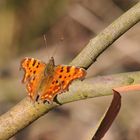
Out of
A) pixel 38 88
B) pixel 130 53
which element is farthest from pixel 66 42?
pixel 38 88

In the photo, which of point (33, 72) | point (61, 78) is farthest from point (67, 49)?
point (61, 78)

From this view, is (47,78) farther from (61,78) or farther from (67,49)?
(67,49)

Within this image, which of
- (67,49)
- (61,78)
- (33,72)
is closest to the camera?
(61,78)

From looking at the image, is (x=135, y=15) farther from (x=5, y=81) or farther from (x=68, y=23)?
(x=68, y=23)

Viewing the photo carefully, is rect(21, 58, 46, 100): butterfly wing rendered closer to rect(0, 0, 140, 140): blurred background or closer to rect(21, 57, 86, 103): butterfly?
rect(21, 57, 86, 103): butterfly

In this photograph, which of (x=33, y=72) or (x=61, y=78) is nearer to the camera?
(x=61, y=78)

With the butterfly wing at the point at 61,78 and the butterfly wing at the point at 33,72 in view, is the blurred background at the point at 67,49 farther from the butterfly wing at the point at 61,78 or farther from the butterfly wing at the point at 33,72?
the butterfly wing at the point at 61,78
